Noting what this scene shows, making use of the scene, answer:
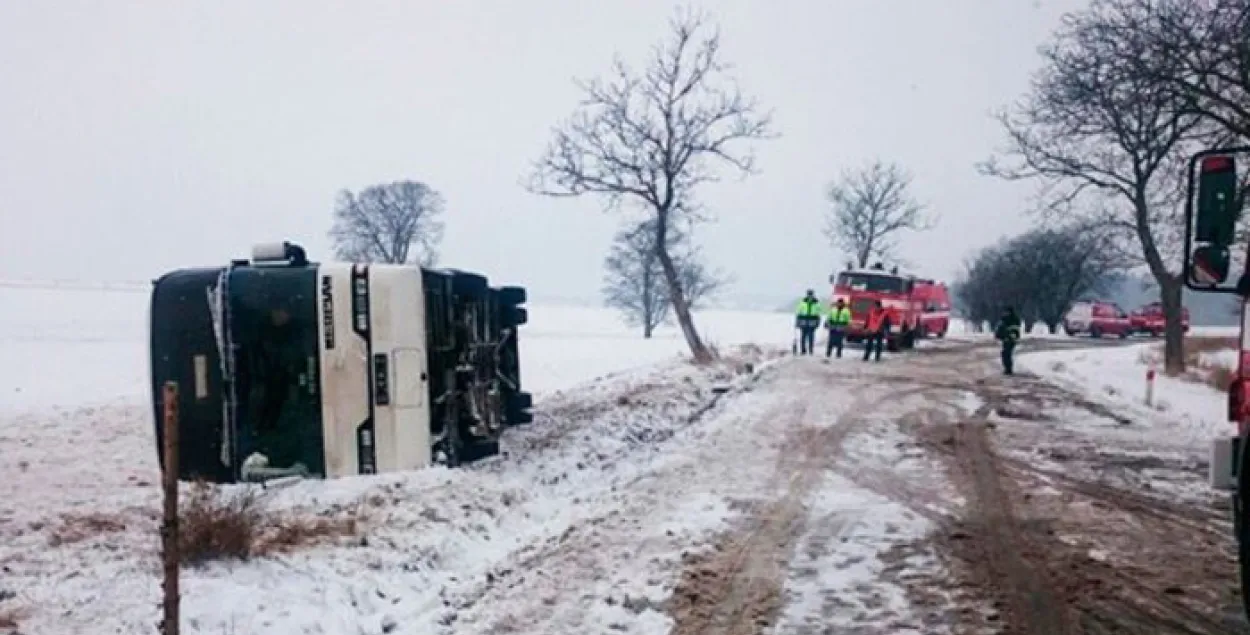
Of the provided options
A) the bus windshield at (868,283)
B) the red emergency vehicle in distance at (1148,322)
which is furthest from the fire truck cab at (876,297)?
the red emergency vehicle in distance at (1148,322)

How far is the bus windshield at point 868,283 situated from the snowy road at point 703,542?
1883 centimetres

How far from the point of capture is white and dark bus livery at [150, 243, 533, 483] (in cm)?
916

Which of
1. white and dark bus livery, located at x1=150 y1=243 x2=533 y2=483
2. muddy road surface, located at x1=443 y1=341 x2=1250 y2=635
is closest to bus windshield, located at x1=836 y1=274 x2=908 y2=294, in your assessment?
muddy road surface, located at x1=443 y1=341 x2=1250 y2=635

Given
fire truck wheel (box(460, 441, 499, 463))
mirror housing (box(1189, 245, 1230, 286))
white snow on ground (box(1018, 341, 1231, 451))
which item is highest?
mirror housing (box(1189, 245, 1230, 286))

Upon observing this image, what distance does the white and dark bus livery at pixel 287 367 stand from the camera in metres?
9.16

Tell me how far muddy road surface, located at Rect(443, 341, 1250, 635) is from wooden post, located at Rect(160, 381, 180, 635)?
5.26 ft

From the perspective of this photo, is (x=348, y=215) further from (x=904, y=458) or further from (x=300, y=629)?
(x=300, y=629)

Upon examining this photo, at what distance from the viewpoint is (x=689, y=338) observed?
27.8 m

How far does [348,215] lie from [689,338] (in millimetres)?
60553

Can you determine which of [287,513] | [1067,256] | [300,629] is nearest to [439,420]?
[287,513]

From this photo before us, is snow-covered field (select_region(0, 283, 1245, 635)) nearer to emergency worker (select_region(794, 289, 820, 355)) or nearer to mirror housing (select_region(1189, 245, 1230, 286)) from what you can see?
mirror housing (select_region(1189, 245, 1230, 286))

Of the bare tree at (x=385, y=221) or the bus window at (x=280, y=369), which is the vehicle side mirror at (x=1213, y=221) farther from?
the bare tree at (x=385, y=221)

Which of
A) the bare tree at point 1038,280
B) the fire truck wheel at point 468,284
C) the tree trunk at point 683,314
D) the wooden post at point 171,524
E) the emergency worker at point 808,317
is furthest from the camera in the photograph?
the bare tree at point 1038,280

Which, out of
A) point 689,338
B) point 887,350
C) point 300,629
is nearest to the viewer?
point 300,629
